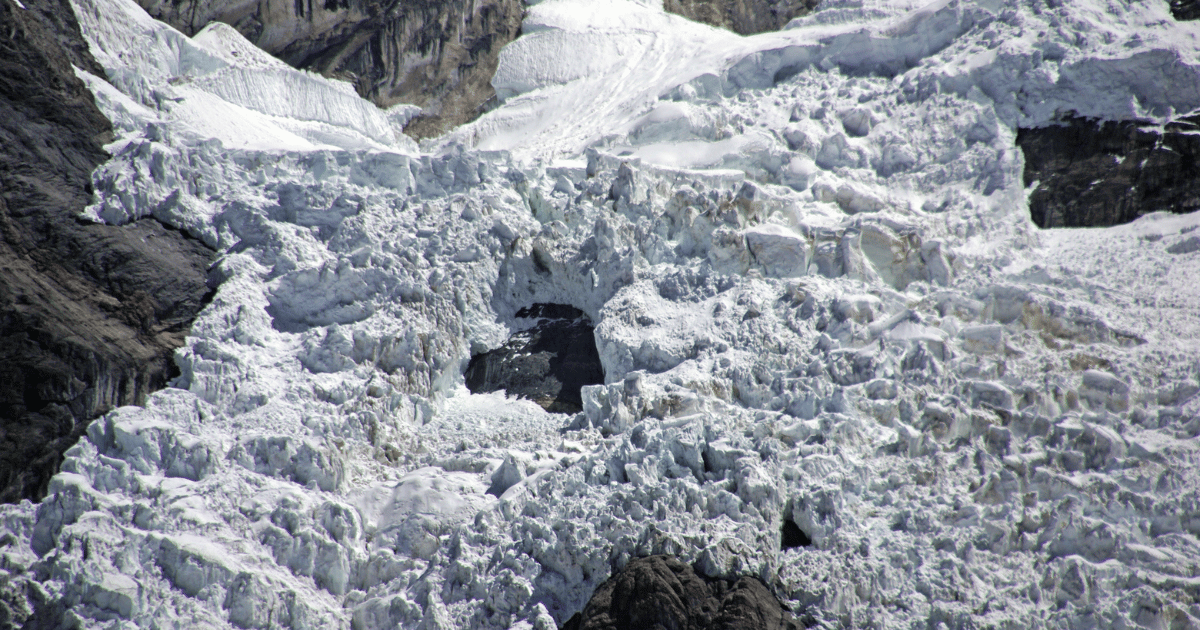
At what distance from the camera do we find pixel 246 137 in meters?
14.3

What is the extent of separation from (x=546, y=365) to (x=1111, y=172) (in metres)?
8.97

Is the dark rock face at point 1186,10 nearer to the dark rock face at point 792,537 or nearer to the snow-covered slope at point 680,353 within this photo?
the snow-covered slope at point 680,353

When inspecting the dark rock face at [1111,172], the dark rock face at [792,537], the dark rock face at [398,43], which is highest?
the dark rock face at [398,43]

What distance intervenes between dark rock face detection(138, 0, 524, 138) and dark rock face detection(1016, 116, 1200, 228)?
1040cm

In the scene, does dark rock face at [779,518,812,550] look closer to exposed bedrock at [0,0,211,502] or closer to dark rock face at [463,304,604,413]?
dark rock face at [463,304,604,413]

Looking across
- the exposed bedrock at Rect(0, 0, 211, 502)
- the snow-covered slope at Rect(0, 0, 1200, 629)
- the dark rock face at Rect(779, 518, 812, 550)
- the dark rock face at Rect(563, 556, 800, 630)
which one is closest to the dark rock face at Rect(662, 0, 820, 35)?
the snow-covered slope at Rect(0, 0, 1200, 629)

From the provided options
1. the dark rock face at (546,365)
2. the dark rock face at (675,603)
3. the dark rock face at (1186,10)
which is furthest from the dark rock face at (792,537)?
the dark rock face at (1186,10)

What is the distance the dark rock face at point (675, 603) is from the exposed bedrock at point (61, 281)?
567cm

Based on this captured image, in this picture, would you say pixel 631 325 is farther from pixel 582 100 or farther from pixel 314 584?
pixel 582 100

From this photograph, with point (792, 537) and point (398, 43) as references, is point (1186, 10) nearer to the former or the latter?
point (792, 537)

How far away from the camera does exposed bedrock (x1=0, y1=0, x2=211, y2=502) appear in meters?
9.52

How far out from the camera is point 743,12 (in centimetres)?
2108

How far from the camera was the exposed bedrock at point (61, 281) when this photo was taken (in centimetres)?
952

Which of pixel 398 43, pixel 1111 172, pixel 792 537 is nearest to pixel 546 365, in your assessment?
pixel 792 537
